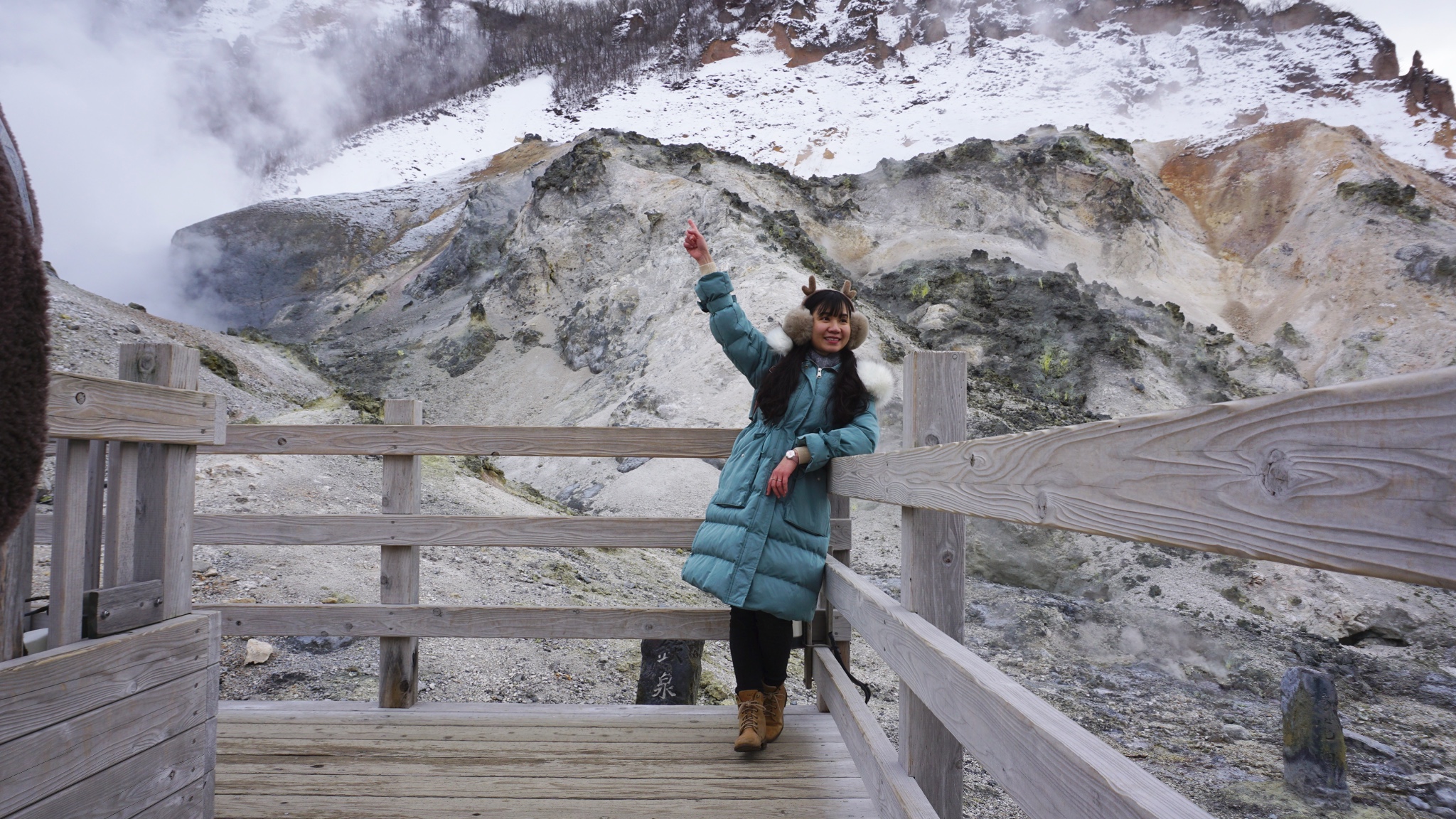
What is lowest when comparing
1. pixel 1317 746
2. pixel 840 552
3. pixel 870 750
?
pixel 1317 746

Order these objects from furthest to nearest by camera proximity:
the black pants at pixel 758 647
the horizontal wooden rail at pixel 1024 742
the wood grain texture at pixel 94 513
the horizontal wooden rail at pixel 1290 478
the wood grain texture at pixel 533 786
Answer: the black pants at pixel 758 647, the wood grain texture at pixel 533 786, the wood grain texture at pixel 94 513, the horizontal wooden rail at pixel 1024 742, the horizontal wooden rail at pixel 1290 478

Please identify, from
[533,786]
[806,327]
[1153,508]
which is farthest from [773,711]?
[1153,508]

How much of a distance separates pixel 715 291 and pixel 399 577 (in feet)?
5.91

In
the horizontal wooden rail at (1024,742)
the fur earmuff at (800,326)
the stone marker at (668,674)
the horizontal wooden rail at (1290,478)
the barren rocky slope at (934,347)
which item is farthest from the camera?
the barren rocky slope at (934,347)

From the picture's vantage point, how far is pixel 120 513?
5.68 ft

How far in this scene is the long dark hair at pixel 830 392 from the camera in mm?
2932

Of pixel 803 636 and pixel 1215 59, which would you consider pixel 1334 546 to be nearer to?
pixel 803 636

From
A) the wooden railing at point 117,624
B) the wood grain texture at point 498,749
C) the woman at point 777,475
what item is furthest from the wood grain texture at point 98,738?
the woman at point 777,475

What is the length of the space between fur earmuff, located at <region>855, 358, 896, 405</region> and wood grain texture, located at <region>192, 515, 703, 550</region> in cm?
88

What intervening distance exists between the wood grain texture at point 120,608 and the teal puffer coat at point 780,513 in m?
1.55

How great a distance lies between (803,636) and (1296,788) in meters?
3.44

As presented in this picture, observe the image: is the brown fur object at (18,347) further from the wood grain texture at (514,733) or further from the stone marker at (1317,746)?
the stone marker at (1317,746)

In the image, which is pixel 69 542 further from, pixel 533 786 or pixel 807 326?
pixel 807 326

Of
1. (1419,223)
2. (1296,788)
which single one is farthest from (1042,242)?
(1296,788)
